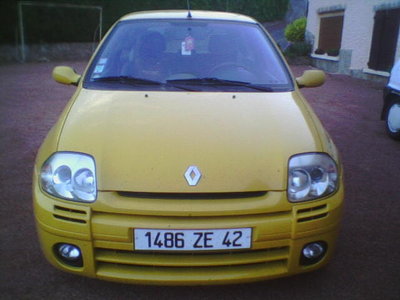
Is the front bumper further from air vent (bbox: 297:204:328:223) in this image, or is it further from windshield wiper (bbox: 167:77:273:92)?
windshield wiper (bbox: 167:77:273:92)

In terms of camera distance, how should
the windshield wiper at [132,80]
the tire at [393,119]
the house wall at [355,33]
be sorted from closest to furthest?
the windshield wiper at [132,80], the tire at [393,119], the house wall at [355,33]

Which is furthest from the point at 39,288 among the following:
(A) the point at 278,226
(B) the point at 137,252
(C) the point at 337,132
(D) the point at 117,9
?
(D) the point at 117,9

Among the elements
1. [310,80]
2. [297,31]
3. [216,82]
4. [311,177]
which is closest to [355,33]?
[297,31]

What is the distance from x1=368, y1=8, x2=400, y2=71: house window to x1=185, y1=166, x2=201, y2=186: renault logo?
1050 cm

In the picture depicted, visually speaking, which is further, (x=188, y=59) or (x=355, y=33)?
(x=355, y=33)

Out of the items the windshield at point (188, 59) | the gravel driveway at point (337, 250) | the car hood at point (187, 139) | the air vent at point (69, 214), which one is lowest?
the gravel driveway at point (337, 250)

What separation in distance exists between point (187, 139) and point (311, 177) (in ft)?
2.22

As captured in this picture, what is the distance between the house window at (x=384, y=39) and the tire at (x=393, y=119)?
6.00 meters

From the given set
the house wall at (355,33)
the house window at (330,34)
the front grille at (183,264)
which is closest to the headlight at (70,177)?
the front grille at (183,264)

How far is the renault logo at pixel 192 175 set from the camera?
196 centimetres

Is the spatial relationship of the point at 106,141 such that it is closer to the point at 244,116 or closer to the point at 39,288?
the point at 244,116

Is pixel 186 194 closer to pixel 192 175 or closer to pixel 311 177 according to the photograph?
pixel 192 175

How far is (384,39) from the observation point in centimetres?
1120

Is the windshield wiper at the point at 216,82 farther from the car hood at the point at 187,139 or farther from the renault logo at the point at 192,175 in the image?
the renault logo at the point at 192,175
